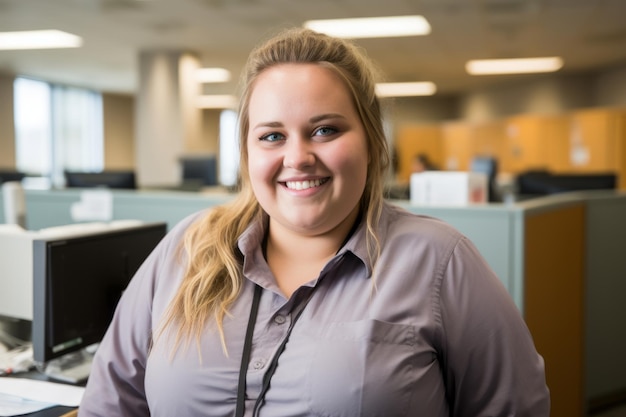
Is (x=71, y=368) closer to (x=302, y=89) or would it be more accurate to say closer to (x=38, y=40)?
(x=302, y=89)

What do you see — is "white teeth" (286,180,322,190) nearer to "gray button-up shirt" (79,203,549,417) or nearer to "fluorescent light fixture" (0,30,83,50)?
"gray button-up shirt" (79,203,549,417)

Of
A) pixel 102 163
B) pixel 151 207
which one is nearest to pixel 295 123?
pixel 151 207

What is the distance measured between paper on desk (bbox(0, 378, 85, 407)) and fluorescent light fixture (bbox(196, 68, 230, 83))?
326 inches

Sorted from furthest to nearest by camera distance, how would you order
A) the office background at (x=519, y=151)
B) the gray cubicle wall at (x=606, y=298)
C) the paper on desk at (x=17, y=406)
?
the gray cubicle wall at (x=606, y=298), the office background at (x=519, y=151), the paper on desk at (x=17, y=406)

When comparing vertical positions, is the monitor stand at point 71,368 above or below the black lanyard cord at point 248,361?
below

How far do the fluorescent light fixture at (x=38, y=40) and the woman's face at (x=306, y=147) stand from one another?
6.76 m

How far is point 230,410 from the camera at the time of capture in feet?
3.68

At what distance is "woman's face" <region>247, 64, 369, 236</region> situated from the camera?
117 cm

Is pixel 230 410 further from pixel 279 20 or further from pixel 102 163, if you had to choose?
pixel 102 163

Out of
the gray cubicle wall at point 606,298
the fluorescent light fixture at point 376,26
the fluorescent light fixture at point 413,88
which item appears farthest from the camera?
the fluorescent light fixture at point 413,88

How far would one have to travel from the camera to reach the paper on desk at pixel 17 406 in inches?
54.2

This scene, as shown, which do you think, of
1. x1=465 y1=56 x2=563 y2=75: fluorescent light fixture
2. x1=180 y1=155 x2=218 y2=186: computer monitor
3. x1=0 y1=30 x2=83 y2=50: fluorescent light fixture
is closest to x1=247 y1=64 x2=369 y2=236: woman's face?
x1=180 y1=155 x2=218 y2=186: computer monitor

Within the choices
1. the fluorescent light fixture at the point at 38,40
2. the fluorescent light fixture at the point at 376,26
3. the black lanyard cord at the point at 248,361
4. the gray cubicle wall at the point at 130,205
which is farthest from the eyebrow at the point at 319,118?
the fluorescent light fixture at the point at 38,40

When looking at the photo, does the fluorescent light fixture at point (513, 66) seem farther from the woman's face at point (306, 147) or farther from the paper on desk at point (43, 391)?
the paper on desk at point (43, 391)
